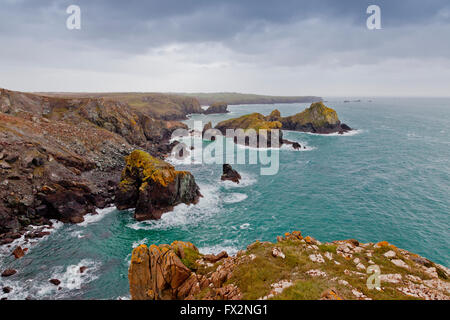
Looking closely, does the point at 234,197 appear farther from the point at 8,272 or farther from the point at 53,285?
the point at 8,272

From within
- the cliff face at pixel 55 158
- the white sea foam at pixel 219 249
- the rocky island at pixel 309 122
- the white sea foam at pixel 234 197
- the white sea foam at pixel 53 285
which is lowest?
the white sea foam at pixel 53 285

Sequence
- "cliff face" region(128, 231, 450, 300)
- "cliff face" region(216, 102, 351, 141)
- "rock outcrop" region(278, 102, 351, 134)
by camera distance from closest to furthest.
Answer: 1. "cliff face" region(128, 231, 450, 300)
2. "cliff face" region(216, 102, 351, 141)
3. "rock outcrop" region(278, 102, 351, 134)

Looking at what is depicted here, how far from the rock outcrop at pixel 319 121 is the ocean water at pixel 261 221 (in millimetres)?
46534

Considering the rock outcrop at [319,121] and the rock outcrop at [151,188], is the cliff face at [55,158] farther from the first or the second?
the rock outcrop at [319,121]

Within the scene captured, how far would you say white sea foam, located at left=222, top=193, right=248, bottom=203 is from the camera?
4342 centimetres

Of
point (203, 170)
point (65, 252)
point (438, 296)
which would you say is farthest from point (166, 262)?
point (203, 170)

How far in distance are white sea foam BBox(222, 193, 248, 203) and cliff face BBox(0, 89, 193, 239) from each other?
21687 millimetres

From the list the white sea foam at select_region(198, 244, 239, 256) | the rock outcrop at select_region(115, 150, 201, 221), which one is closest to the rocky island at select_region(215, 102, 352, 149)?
the rock outcrop at select_region(115, 150, 201, 221)

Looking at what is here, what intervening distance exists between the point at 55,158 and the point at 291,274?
4533cm

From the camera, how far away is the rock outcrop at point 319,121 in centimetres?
10612

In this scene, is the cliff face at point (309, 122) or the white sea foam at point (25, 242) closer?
the white sea foam at point (25, 242)

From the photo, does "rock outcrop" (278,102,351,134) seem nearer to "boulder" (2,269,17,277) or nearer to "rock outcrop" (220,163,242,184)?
"rock outcrop" (220,163,242,184)

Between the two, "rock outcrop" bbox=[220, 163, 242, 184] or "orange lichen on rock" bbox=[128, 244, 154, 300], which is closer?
"orange lichen on rock" bbox=[128, 244, 154, 300]

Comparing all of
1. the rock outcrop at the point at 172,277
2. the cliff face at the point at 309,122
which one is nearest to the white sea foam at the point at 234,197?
the rock outcrop at the point at 172,277
